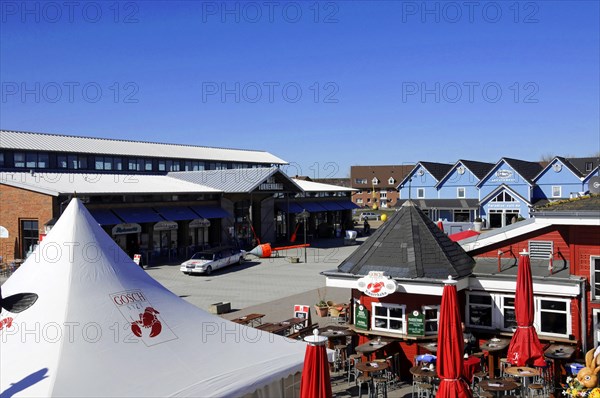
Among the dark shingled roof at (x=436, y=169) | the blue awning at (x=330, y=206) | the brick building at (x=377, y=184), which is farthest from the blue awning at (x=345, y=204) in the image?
the brick building at (x=377, y=184)

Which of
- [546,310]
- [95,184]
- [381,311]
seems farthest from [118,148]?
[546,310]

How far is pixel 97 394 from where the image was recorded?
7980mm

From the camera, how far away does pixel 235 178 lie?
44.7 metres

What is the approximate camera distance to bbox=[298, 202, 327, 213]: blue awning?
50981 mm

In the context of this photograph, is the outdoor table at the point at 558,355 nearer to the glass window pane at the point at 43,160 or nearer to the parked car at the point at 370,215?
the glass window pane at the point at 43,160

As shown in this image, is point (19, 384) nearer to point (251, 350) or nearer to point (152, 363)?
point (152, 363)

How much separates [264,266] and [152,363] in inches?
1057

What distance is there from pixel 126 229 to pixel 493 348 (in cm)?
2539

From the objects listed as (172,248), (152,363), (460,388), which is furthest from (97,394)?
(172,248)

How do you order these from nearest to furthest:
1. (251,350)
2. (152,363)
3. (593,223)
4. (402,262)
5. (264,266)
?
(152,363) → (251,350) → (593,223) → (402,262) → (264,266)

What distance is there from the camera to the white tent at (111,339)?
27.6 ft

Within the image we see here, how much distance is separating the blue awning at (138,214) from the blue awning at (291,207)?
46.7 ft

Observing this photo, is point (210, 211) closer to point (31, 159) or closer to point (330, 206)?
point (31, 159)

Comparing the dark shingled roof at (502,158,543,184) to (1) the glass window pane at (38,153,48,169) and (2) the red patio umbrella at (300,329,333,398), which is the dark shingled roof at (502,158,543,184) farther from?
(2) the red patio umbrella at (300,329,333,398)
